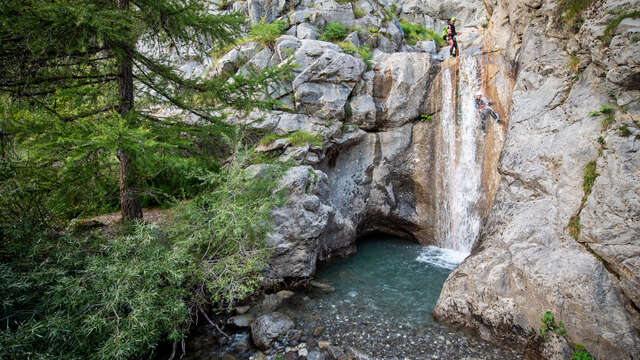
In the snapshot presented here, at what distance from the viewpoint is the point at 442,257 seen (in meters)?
11.1

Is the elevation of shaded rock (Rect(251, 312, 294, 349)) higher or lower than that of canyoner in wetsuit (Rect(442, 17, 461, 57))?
lower

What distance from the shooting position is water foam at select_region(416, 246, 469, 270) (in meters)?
10.4

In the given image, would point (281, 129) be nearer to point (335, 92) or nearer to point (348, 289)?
point (335, 92)

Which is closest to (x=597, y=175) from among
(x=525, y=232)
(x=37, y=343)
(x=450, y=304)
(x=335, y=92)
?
(x=525, y=232)

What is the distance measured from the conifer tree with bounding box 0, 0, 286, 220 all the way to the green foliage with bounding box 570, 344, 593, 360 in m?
7.86

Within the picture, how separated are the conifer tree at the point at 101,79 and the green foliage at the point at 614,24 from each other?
749cm

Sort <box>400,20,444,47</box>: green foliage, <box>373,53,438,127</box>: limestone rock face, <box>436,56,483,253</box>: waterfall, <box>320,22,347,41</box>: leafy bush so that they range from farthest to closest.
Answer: <box>400,20,444,47</box>: green foliage < <box>320,22,347,41</box>: leafy bush < <box>373,53,438,127</box>: limestone rock face < <box>436,56,483,253</box>: waterfall

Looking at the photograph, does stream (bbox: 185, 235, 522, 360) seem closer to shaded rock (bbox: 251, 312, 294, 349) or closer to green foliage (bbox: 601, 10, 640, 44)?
shaded rock (bbox: 251, 312, 294, 349)

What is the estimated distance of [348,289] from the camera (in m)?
8.63

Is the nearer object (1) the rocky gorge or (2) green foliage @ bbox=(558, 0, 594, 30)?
(1) the rocky gorge

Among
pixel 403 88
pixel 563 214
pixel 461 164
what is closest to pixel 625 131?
pixel 563 214

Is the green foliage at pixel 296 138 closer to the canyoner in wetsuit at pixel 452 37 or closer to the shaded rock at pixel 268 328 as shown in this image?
the shaded rock at pixel 268 328

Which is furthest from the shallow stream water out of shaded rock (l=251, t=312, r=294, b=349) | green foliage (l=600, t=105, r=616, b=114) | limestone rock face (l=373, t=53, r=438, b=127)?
limestone rock face (l=373, t=53, r=438, b=127)

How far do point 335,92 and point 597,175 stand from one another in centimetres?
918
